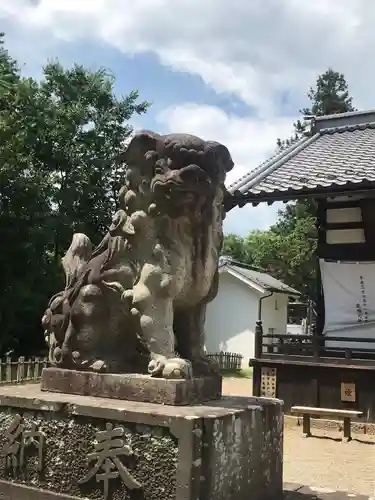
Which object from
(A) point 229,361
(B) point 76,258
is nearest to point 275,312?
(A) point 229,361

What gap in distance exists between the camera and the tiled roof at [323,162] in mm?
9297

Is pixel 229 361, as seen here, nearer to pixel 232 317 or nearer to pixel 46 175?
pixel 232 317

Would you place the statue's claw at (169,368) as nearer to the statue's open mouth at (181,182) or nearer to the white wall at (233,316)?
the statue's open mouth at (181,182)

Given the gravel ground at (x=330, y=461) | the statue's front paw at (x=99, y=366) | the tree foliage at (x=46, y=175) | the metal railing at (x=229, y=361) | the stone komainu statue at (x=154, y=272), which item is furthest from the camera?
the metal railing at (x=229, y=361)

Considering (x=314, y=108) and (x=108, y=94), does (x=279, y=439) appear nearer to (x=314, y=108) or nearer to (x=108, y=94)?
(x=108, y=94)

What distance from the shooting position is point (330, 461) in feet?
24.0

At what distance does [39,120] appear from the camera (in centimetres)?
1814

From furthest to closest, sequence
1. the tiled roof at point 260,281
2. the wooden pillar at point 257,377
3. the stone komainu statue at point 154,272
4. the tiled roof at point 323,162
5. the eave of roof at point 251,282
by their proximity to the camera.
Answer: the tiled roof at point 260,281 < the eave of roof at point 251,282 < the wooden pillar at point 257,377 < the tiled roof at point 323,162 < the stone komainu statue at point 154,272

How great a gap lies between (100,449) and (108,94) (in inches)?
694

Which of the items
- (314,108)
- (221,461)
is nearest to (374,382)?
(221,461)

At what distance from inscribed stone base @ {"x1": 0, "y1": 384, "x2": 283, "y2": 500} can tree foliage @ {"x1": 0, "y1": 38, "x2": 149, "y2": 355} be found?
12681mm

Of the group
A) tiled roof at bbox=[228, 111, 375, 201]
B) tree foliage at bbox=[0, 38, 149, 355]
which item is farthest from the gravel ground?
tree foliage at bbox=[0, 38, 149, 355]

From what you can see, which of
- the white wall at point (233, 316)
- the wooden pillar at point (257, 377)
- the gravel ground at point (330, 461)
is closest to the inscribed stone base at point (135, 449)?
the gravel ground at point (330, 461)

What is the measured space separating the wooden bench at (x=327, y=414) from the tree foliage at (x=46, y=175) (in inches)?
385
